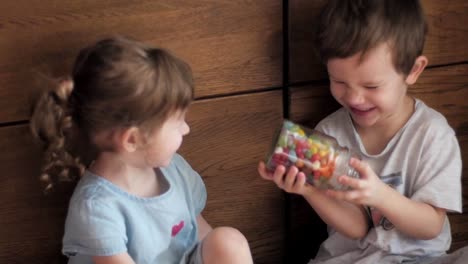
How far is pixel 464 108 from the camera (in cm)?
141

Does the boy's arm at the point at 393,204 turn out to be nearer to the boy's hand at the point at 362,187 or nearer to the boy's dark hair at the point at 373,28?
the boy's hand at the point at 362,187

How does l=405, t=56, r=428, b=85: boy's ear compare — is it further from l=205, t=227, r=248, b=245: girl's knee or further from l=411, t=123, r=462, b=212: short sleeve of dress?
l=205, t=227, r=248, b=245: girl's knee

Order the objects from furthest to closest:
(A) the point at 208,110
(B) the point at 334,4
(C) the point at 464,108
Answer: (C) the point at 464,108
(A) the point at 208,110
(B) the point at 334,4

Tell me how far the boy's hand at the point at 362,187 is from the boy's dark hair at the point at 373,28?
8.0 inches

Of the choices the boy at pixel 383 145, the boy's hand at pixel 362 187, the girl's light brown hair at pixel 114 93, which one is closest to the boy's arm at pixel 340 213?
the boy at pixel 383 145

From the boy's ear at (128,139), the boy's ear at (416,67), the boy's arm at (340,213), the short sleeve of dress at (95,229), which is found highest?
the boy's ear at (416,67)

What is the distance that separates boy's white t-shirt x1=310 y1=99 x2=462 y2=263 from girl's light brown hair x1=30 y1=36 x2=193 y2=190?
0.40 meters

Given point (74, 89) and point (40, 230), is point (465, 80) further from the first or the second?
point (40, 230)

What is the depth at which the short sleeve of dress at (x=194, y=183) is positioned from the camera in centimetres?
127

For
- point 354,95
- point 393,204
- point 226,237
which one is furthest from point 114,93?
point 393,204

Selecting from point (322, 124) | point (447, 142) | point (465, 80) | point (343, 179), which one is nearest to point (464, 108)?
point (465, 80)

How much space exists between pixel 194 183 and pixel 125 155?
21 cm

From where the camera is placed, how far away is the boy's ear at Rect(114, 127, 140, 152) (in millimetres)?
1066

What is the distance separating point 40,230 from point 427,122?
0.81 metres
